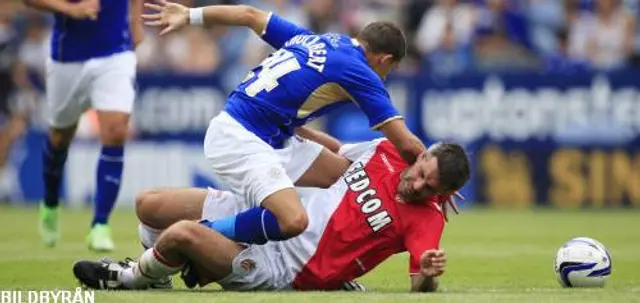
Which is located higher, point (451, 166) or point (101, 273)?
point (451, 166)

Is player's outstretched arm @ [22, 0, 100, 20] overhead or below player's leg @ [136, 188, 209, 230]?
overhead

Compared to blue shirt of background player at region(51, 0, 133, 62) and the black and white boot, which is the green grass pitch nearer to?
the black and white boot

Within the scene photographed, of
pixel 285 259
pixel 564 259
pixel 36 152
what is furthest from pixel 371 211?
pixel 36 152

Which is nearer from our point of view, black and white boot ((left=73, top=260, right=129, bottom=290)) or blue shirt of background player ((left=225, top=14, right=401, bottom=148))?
black and white boot ((left=73, top=260, right=129, bottom=290))

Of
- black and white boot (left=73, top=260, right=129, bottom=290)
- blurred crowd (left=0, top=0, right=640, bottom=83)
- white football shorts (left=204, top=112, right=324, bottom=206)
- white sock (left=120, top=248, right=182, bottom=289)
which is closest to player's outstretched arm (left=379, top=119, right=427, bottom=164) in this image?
white football shorts (left=204, top=112, right=324, bottom=206)

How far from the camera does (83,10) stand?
1151 centimetres

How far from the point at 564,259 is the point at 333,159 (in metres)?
1.63

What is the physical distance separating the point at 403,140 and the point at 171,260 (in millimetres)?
1556

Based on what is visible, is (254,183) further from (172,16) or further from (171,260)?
(172,16)

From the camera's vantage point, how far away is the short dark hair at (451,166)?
7.99 meters

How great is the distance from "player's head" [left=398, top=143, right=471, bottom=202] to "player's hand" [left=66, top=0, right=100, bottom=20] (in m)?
4.32

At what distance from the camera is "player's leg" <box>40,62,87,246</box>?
12.1m

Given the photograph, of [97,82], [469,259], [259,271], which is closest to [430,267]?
[259,271]

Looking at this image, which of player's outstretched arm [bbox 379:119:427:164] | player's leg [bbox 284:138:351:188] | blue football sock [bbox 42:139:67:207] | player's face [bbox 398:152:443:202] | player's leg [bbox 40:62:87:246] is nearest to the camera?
player's face [bbox 398:152:443:202]
